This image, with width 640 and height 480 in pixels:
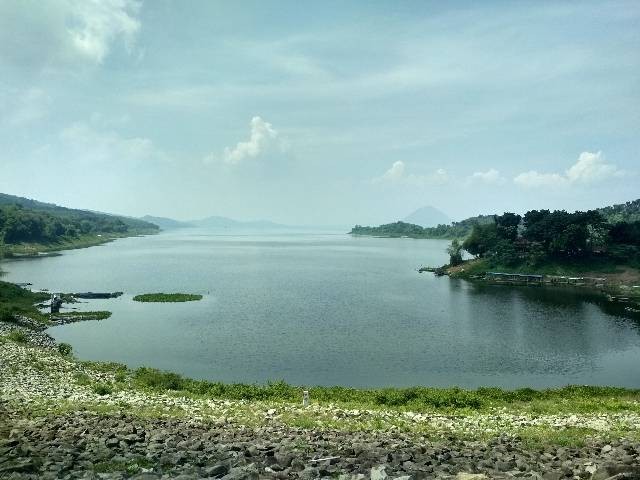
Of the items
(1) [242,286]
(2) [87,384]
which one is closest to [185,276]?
(1) [242,286]

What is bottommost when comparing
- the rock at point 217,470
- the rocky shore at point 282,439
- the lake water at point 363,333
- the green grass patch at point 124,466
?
the lake water at point 363,333

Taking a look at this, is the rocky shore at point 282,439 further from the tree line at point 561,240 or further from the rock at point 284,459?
the tree line at point 561,240

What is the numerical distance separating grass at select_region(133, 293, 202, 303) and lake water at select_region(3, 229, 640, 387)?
2894 millimetres

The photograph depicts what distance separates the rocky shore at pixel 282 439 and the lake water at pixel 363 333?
15069 mm

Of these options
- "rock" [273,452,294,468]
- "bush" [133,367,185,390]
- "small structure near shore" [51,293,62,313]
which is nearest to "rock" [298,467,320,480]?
"rock" [273,452,294,468]

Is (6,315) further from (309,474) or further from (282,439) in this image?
(309,474)

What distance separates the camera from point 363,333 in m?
61.6

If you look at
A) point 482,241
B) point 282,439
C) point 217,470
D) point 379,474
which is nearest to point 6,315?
point 282,439

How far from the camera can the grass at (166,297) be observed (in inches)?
3484

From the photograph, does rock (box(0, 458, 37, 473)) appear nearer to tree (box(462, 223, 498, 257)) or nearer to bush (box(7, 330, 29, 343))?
bush (box(7, 330, 29, 343))

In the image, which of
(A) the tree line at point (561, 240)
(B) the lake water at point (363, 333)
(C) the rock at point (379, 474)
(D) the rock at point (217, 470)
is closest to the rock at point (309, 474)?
(C) the rock at point (379, 474)

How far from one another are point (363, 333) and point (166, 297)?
4342 cm

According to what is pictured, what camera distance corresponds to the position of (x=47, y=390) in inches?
1185

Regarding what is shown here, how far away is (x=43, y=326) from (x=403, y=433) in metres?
57.2
